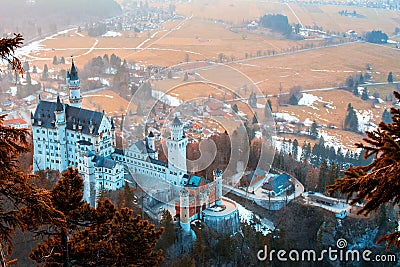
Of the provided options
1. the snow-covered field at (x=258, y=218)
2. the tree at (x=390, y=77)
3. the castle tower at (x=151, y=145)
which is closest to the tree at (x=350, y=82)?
the tree at (x=390, y=77)

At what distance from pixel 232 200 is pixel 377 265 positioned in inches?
159

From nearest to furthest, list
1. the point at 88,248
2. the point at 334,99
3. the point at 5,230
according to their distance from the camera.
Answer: the point at 5,230
the point at 88,248
the point at 334,99

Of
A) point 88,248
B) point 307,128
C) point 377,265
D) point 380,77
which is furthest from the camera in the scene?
point 380,77

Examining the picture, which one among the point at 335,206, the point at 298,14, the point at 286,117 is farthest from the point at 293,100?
the point at 298,14

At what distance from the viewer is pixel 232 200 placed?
1343 centimetres

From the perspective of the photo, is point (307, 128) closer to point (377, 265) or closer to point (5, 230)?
point (377, 265)

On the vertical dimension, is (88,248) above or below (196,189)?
above

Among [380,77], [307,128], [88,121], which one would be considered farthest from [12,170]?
[380,77]

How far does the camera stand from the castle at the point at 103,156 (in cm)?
1208

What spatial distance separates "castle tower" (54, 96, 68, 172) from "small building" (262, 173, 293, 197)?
5.69m

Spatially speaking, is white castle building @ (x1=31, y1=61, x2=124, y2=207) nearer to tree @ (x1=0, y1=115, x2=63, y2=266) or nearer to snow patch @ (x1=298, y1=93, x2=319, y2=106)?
tree @ (x1=0, y1=115, x2=63, y2=266)

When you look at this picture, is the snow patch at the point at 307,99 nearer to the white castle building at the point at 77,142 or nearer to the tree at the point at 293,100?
the tree at the point at 293,100

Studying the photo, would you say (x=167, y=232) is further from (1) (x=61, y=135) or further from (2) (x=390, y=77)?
(2) (x=390, y=77)

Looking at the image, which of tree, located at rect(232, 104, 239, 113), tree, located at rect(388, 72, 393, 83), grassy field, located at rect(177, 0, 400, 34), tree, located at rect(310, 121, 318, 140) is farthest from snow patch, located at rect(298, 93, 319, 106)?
tree, located at rect(232, 104, 239, 113)
